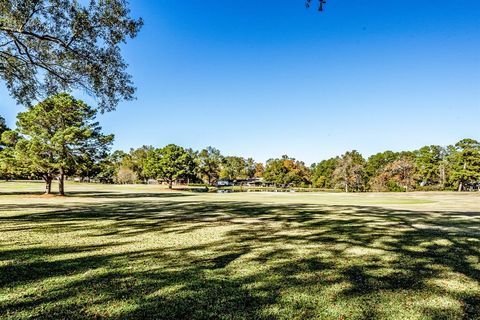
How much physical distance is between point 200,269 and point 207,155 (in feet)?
366

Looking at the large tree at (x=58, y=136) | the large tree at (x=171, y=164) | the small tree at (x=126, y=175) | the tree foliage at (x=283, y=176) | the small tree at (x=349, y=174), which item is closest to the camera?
the large tree at (x=58, y=136)

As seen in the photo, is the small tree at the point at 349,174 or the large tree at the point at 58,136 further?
the small tree at the point at 349,174

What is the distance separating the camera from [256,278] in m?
5.97

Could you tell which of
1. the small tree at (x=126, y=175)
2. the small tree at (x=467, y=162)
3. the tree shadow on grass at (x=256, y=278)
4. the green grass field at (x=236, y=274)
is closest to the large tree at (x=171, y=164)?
the small tree at (x=126, y=175)

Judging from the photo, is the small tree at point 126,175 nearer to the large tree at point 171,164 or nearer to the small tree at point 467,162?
the large tree at point 171,164

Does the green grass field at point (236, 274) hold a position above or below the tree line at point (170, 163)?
below

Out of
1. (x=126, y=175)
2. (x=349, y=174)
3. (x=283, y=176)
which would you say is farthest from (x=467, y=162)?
(x=126, y=175)

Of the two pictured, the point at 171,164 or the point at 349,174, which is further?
the point at 349,174

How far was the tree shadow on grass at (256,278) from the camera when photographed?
4.52m

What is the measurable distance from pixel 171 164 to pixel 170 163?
1.07 ft

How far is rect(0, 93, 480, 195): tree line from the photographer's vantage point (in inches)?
1185

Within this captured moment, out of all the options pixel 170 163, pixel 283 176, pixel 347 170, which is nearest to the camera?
pixel 170 163

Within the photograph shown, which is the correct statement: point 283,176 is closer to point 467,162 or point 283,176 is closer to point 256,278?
point 467,162

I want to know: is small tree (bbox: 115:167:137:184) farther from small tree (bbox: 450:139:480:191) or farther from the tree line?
small tree (bbox: 450:139:480:191)
